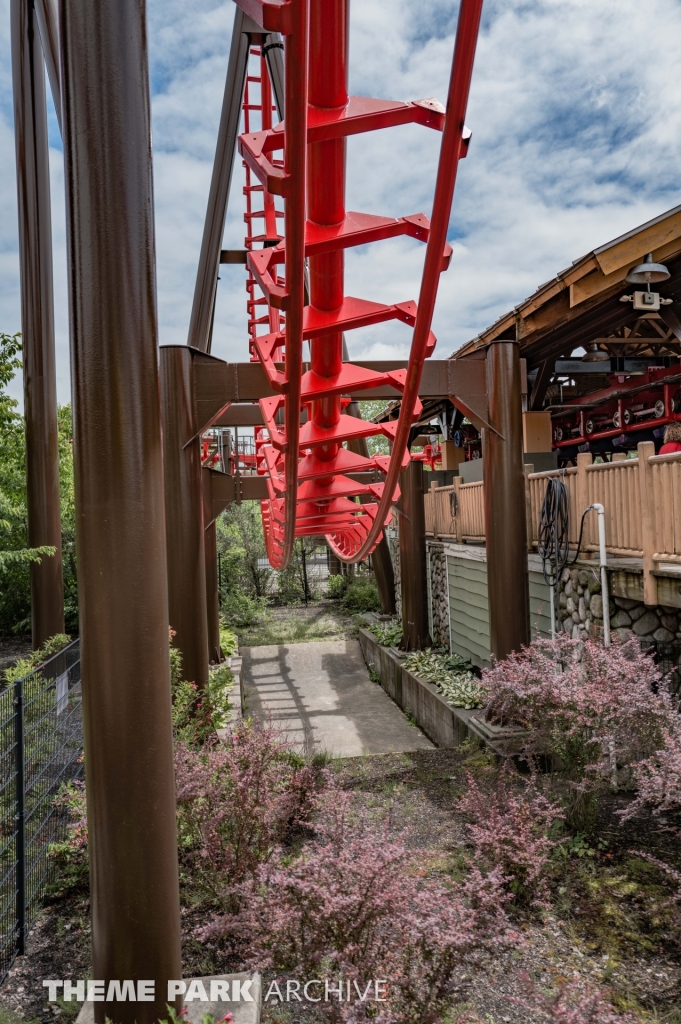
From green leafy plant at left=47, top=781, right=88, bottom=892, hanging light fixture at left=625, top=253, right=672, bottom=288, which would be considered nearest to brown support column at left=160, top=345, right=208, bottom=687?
green leafy plant at left=47, top=781, right=88, bottom=892

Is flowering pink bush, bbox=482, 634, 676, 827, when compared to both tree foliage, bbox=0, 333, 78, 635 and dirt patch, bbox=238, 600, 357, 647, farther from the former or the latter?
dirt patch, bbox=238, 600, 357, 647

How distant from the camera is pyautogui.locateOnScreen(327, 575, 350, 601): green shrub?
915 inches

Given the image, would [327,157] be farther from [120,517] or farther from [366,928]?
[366,928]

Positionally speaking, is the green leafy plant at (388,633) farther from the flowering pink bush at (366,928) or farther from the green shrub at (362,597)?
the flowering pink bush at (366,928)

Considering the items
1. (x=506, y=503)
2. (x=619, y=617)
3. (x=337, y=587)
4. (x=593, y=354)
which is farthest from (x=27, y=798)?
(x=337, y=587)

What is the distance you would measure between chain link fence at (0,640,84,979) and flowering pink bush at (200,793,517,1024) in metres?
1.15

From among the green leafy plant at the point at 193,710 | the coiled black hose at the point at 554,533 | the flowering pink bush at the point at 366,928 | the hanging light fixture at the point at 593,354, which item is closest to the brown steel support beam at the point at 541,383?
the hanging light fixture at the point at 593,354

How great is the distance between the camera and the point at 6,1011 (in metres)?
2.94

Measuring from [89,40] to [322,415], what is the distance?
3.44 meters

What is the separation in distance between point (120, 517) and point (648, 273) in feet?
19.4

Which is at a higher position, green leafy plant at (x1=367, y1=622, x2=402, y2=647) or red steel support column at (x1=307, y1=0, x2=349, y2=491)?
red steel support column at (x1=307, y1=0, x2=349, y2=491)

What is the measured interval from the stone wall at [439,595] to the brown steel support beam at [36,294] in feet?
21.1

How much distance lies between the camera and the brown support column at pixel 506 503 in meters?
6.73

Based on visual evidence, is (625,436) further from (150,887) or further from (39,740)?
(150,887)
